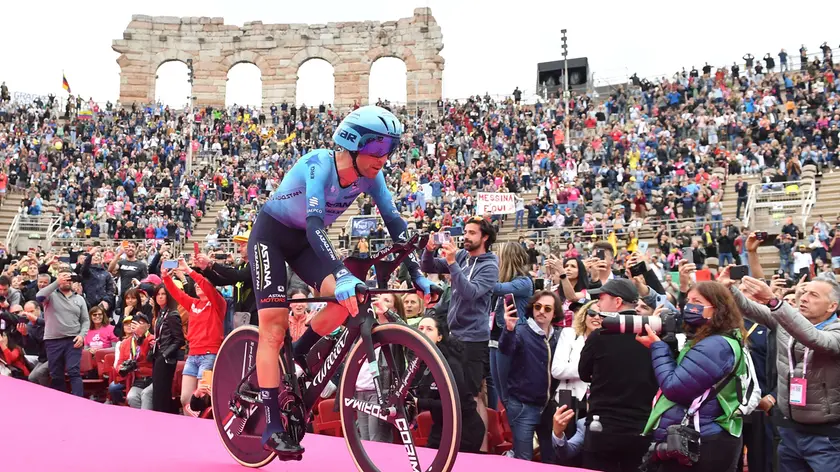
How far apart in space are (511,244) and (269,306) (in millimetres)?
3337

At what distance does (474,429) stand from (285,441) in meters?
2.09

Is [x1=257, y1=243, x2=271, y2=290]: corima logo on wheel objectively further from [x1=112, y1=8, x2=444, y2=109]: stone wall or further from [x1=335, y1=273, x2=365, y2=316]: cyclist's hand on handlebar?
[x1=112, y1=8, x2=444, y2=109]: stone wall

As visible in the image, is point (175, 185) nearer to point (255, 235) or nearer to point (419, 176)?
point (419, 176)

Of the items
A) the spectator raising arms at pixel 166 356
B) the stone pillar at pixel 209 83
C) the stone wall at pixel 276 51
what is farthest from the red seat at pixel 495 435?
the stone pillar at pixel 209 83

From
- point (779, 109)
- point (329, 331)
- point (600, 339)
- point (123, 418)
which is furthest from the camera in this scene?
point (779, 109)

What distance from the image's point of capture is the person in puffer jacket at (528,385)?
6.14 metres

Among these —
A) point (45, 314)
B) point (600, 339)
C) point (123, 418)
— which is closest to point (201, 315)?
point (123, 418)

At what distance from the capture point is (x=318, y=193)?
3.88 metres

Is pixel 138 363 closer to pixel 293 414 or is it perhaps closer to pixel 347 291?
pixel 293 414

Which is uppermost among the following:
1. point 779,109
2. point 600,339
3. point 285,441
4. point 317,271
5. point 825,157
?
point 779,109

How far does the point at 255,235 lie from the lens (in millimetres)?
4254

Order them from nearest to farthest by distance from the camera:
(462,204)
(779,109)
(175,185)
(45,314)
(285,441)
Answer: (285,441)
(45,314)
(462,204)
(779,109)
(175,185)

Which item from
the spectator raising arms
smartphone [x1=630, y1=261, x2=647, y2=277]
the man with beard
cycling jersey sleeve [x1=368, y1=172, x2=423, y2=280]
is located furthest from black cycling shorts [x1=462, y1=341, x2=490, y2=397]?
the spectator raising arms

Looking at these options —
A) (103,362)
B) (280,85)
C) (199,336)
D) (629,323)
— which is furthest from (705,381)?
(280,85)
